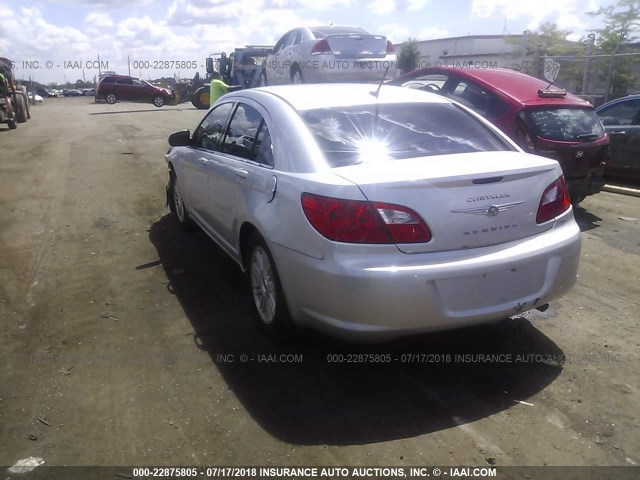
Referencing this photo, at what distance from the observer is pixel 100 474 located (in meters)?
2.82

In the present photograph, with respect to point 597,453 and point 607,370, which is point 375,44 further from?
point 597,453

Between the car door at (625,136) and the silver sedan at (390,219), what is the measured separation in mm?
5741

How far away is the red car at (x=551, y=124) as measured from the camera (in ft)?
A: 21.7

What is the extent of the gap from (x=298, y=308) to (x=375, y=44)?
30.0ft

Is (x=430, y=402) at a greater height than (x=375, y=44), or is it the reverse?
(x=375, y=44)

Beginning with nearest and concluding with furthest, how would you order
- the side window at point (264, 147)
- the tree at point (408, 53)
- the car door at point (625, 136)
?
the side window at point (264, 147) < the car door at point (625, 136) < the tree at point (408, 53)

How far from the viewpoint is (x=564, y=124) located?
6.79 meters

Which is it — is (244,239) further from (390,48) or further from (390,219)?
(390,48)

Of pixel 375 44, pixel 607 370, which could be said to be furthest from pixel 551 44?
pixel 607 370

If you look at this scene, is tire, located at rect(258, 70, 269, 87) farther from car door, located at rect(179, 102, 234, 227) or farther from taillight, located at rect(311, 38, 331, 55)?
car door, located at rect(179, 102, 234, 227)

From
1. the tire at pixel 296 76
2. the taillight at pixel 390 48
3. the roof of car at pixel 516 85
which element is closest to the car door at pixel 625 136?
the roof of car at pixel 516 85

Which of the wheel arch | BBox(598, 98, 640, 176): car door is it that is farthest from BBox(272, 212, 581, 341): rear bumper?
BBox(598, 98, 640, 176): car door

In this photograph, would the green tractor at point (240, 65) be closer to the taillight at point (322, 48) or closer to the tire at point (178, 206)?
the taillight at point (322, 48)

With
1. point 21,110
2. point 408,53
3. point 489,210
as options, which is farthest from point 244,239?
point 408,53
